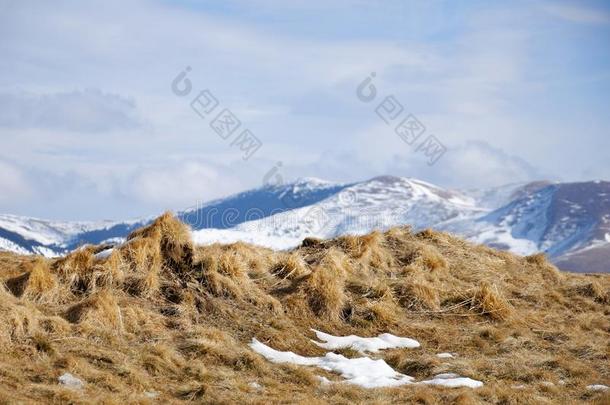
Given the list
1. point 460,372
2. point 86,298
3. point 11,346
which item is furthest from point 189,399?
point 460,372

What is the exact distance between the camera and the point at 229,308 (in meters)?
14.9

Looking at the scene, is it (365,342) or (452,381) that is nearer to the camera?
(452,381)

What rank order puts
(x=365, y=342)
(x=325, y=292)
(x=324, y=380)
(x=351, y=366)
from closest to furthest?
1. (x=324, y=380)
2. (x=351, y=366)
3. (x=365, y=342)
4. (x=325, y=292)

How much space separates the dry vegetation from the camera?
1122 centimetres

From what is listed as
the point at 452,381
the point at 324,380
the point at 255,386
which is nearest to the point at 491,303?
the point at 452,381

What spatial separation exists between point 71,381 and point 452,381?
20.4ft

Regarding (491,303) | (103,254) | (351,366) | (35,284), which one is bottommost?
(351,366)

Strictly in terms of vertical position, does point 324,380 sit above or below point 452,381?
above

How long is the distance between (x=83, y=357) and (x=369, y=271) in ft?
28.3

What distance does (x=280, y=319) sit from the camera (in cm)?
1498

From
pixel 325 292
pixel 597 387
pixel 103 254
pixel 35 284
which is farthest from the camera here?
pixel 325 292

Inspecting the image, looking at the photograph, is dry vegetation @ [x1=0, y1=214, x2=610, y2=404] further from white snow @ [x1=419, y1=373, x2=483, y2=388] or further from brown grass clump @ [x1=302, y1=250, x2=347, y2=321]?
white snow @ [x1=419, y1=373, x2=483, y2=388]

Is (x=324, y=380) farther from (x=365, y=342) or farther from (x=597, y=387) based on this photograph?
(x=597, y=387)

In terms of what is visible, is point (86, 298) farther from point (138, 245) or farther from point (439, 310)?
point (439, 310)
